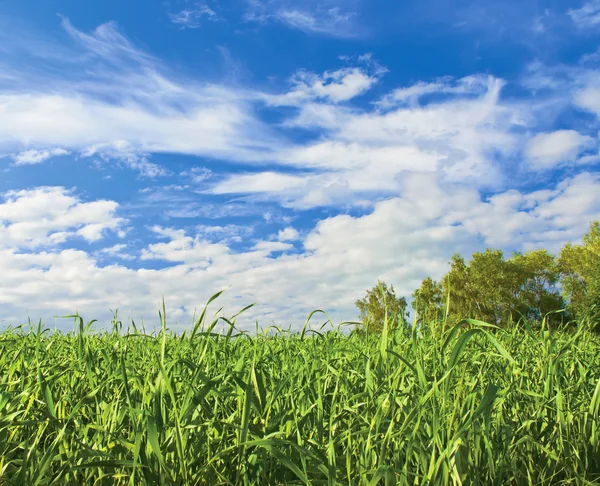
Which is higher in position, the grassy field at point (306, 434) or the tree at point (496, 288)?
the tree at point (496, 288)

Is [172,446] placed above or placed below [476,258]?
below

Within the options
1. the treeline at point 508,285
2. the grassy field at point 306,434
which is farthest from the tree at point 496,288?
the grassy field at point 306,434

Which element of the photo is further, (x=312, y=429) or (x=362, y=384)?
(x=362, y=384)

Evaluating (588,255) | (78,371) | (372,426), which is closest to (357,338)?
(78,371)

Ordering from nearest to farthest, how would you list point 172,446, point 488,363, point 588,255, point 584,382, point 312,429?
point 172,446, point 312,429, point 584,382, point 488,363, point 588,255

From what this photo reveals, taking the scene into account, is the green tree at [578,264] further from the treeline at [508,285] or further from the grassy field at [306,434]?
the grassy field at [306,434]

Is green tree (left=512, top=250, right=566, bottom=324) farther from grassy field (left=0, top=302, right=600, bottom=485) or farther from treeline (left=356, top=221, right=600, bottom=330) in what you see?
grassy field (left=0, top=302, right=600, bottom=485)

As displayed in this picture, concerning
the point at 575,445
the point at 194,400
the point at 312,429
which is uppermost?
the point at 194,400

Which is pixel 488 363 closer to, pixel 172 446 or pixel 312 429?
pixel 312 429

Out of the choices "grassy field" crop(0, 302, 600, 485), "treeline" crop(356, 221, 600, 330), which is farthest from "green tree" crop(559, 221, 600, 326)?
"grassy field" crop(0, 302, 600, 485)

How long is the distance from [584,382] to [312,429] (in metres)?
1.78

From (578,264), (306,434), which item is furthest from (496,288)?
(306,434)

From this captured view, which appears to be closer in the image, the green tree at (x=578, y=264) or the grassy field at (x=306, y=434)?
the grassy field at (x=306, y=434)

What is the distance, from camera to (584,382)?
316cm
